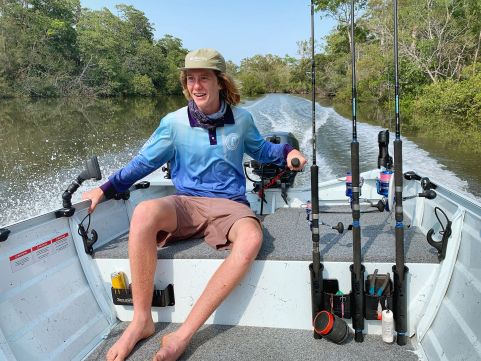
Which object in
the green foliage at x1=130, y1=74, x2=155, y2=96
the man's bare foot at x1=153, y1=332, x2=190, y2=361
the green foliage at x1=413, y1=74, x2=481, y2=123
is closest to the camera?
the man's bare foot at x1=153, y1=332, x2=190, y2=361

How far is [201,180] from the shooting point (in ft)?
8.65

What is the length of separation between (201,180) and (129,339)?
1.05m

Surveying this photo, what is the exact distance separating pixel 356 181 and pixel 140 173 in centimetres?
132

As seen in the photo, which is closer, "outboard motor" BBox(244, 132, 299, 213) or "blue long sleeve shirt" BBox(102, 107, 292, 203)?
"blue long sleeve shirt" BBox(102, 107, 292, 203)

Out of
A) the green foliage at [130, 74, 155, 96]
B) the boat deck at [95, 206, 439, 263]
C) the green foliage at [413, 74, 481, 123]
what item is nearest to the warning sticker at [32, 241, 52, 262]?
the boat deck at [95, 206, 439, 263]

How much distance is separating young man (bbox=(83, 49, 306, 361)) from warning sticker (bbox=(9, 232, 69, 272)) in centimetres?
28

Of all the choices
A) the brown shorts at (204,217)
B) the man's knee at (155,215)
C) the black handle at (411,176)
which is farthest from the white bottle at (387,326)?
the black handle at (411,176)

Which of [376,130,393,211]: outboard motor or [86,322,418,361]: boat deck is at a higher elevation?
[376,130,393,211]: outboard motor

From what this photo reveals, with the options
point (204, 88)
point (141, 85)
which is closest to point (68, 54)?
point (141, 85)

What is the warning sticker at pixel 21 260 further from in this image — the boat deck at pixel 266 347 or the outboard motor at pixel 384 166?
the outboard motor at pixel 384 166

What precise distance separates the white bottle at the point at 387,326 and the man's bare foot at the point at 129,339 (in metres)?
1.16

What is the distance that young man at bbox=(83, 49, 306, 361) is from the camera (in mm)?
2078

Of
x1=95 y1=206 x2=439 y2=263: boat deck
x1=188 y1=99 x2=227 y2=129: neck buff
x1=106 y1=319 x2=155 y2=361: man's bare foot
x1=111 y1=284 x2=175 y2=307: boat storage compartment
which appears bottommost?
x1=106 y1=319 x2=155 y2=361: man's bare foot

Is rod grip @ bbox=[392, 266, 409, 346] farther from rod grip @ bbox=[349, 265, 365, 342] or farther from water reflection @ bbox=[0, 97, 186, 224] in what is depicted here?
water reflection @ bbox=[0, 97, 186, 224]
